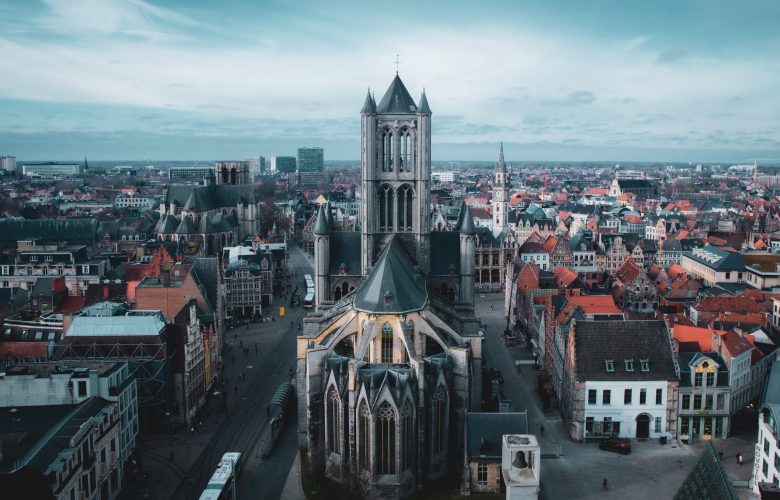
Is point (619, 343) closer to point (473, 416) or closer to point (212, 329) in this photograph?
point (473, 416)

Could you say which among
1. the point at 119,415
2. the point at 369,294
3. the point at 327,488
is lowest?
the point at 327,488

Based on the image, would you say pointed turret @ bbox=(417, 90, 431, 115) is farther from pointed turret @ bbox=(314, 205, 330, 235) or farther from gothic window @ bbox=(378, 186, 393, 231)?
pointed turret @ bbox=(314, 205, 330, 235)

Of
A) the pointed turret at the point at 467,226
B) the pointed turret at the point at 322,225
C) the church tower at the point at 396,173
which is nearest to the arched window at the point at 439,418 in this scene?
the church tower at the point at 396,173

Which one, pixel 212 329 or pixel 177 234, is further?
pixel 177 234

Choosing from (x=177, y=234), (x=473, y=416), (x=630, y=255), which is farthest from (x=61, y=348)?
(x=630, y=255)

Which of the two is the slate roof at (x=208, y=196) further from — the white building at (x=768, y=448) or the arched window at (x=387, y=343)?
the white building at (x=768, y=448)
